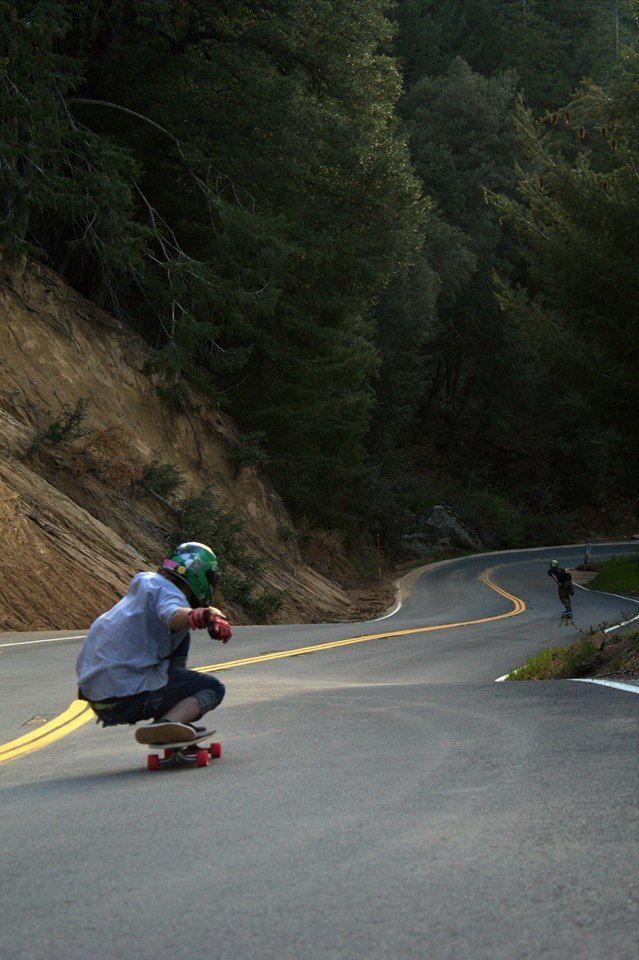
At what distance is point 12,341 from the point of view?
30922 mm

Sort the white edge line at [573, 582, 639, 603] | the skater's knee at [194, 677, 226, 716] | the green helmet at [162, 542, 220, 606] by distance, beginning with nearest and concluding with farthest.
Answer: the green helmet at [162, 542, 220, 606] < the skater's knee at [194, 677, 226, 716] < the white edge line at [573, 582, 639, 603]

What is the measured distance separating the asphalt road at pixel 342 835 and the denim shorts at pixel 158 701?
1.29 feet

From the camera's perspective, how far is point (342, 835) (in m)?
5.26

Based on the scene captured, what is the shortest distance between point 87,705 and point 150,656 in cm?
374

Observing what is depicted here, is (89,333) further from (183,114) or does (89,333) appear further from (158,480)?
(183,114)

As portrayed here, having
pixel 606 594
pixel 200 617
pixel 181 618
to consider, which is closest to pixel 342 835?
pixel 200 617

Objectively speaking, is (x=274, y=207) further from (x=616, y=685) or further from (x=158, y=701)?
(x=158, y=701)

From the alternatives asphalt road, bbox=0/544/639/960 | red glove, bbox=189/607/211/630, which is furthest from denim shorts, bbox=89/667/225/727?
red glove, bbox=189/607/211/630

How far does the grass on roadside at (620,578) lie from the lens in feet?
151

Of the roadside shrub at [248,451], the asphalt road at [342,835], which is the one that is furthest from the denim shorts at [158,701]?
the roadside shrub at [248,451]

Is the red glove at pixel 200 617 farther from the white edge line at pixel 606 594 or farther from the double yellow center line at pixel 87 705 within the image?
the white edge line at pixel 606 594

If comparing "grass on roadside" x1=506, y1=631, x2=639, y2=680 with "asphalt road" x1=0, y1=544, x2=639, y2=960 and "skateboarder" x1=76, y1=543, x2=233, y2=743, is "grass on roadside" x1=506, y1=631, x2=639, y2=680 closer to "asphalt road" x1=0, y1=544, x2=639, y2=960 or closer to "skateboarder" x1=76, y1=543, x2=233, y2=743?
"asphalt road" x1=0, y1=544, x2=639, y2=960

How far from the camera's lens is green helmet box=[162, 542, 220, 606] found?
735cm

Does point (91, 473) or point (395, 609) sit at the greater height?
point (91, 473)
